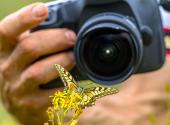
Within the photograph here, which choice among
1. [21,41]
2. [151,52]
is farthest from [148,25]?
[21,41]

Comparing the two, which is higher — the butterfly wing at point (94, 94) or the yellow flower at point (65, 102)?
the yellow flower at point (65, 102)

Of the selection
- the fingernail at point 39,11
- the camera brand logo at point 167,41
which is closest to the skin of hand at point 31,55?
the fingernail at point 39,11

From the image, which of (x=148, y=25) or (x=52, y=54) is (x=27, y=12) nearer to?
(x=52, y=54)

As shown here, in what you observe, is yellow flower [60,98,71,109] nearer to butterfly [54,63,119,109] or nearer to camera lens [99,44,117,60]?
butterfly [54,63,119,109]

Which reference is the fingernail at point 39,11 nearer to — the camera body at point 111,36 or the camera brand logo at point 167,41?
the camera body at point 111,36

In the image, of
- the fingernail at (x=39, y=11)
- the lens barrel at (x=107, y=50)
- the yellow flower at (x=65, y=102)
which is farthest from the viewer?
the fingernail at (x=39, y=11)

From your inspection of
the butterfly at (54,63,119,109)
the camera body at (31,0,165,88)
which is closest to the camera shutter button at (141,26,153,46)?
the camera body at (31,0,165,88)
